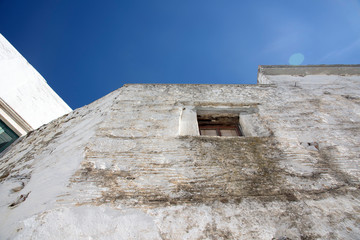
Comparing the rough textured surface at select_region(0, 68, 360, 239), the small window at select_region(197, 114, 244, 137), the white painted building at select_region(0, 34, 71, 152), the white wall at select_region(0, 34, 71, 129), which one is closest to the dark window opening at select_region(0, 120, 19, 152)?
the white painted building at select_region(0, 34, 71, 152)

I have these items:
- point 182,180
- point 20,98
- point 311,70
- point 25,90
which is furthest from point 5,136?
point 311,70

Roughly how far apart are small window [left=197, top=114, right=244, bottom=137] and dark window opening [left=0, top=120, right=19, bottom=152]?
4.91 m

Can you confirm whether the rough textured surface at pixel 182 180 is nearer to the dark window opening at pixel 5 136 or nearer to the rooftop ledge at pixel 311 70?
the rooftop ledge at pixel 311 70

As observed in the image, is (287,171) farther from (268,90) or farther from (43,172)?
(43,172)

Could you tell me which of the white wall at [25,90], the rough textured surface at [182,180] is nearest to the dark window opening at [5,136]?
the white wall at [25,90]

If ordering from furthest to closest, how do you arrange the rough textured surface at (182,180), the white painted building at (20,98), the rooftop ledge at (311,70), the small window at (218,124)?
the rooftop ledge at (311,70) < the white painted building at (20,98) < the small window at (218,124) < the rough textured surface at (182,180)

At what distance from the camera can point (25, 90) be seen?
5.43m

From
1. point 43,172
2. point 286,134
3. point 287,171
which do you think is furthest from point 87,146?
point 286,134

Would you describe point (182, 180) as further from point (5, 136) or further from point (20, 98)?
point (20, 98)

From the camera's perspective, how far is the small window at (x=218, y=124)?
2851mm

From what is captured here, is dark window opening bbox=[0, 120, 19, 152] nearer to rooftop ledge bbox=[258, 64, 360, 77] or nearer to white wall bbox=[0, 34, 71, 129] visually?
white wall bbox=[0, 34, 71, 129]

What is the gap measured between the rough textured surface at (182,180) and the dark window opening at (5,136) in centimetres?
273

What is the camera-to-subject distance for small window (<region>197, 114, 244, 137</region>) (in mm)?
2851

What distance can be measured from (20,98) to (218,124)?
18.6 feet
